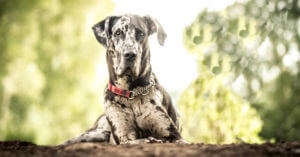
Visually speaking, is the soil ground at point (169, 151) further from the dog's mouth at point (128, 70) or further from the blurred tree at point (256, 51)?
the blurred tree at point (256, 51)

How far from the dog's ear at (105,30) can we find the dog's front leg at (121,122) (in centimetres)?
96

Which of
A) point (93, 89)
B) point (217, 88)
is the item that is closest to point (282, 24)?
point (217, 88)

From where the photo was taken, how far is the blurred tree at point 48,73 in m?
11.7

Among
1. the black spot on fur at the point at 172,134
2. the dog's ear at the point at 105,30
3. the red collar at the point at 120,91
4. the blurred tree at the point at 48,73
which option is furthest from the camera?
the blurred tree at the point at 48,73

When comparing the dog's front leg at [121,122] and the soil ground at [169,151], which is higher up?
the dog's front leg at [121,122]

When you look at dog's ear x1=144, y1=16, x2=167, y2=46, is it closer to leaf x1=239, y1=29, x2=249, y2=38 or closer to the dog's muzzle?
the dog's muzzle

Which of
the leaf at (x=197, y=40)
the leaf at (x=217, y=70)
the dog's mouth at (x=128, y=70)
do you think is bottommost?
the dog's mouth at (x=128, y=70)

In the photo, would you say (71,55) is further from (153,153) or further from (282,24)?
(153,153)

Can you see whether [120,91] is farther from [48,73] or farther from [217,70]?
[48,73]

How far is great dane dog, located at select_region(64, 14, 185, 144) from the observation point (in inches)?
172

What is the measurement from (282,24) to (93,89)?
7.80 metres

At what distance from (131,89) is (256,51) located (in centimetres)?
422

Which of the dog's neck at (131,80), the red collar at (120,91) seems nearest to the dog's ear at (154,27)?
the dog's neck at (131,80)

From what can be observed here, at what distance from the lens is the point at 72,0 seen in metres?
14.3
